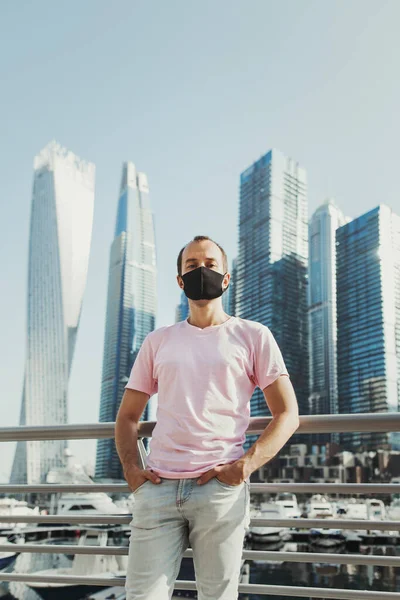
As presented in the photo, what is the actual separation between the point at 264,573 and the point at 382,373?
3931cm

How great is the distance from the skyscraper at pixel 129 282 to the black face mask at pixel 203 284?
316 ft

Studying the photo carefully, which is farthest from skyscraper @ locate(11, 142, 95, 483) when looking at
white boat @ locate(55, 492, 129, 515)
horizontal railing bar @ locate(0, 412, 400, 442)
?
horizontal railing bar @ locate(0, 412, 400, 442)

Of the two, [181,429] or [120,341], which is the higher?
[120,341]

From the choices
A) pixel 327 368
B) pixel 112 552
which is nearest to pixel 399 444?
pixel 327 368

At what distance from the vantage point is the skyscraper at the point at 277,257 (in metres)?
78.0

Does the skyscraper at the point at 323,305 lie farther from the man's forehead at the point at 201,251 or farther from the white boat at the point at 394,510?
the man's forehead at the point at 201,251

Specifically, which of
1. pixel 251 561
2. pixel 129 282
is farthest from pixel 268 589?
pixel 129 282

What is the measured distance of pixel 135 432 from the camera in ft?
6.27

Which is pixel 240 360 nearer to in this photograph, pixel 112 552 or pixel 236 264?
pixel 112 552

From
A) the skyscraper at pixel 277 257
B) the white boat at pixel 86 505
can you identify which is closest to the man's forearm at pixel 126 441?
the white boat at pixel 86 505

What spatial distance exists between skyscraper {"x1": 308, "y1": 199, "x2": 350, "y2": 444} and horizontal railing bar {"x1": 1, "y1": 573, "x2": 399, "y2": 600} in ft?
235

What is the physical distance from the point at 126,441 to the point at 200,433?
31 cm

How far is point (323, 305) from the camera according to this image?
264 feet

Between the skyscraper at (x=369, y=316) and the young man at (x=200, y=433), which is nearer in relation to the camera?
the young man at (x=200, y=433)
